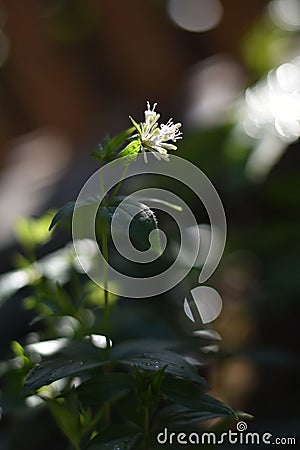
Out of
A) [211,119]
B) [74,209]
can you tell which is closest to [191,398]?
[74,209]

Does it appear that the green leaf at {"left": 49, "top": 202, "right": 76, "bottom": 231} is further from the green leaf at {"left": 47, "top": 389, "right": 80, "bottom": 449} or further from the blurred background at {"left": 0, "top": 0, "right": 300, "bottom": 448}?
the blurred background at {"left": 0, "top": 0, "right": 300, "bottom": 448}

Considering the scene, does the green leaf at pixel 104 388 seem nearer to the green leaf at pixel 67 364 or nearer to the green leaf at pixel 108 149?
the green leaf at pixel 67 364

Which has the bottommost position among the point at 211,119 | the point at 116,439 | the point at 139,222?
the point at 116,439

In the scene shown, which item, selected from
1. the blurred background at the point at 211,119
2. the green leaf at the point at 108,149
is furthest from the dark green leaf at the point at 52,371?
the blurred background at the point at 211,119

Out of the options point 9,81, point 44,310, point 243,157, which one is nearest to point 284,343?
point 243,157

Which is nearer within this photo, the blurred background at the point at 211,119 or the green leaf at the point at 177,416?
the green leaf at the point at 177,416

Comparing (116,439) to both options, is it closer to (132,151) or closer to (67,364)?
(67,364)

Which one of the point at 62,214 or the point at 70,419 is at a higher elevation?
the point at 62,214
